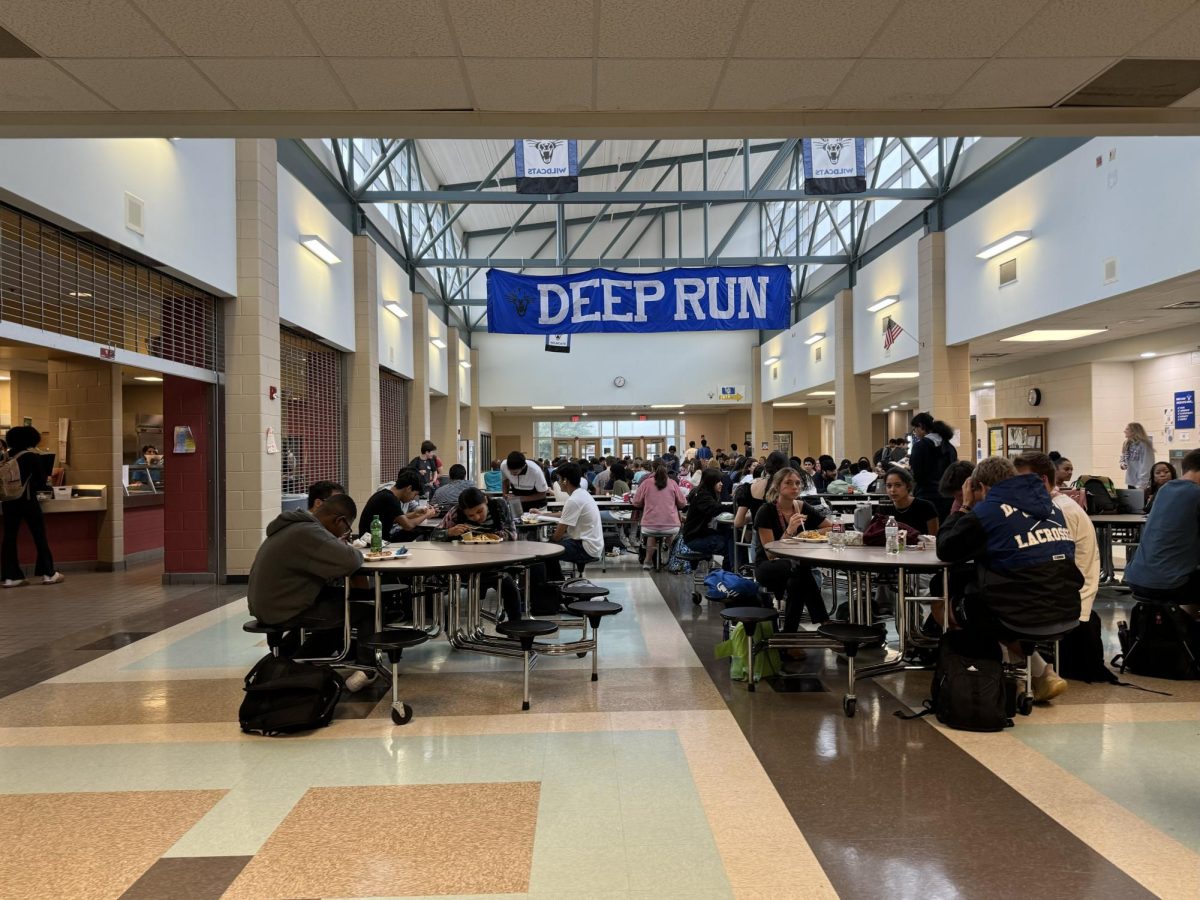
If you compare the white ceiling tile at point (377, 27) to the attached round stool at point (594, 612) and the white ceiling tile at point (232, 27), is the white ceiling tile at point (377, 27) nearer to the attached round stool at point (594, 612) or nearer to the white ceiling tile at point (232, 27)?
the white ceiling tile at point (232, 27)

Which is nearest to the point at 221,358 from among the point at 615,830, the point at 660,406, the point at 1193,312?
the point at 615,830

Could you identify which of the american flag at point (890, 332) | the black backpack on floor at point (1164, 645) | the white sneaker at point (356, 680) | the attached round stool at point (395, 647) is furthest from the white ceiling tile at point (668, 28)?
the american flag at point (890, 332)

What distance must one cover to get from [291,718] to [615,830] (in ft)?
5.98

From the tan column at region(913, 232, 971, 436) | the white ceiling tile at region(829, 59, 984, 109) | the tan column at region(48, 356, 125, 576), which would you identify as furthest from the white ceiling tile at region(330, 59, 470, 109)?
the tan column at region(913, 232, 971, 436)

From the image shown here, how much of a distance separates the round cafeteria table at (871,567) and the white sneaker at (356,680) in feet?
7.93

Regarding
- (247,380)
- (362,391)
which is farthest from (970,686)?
(362,391)

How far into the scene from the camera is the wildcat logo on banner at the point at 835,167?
10.0 metres

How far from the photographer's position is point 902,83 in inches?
149

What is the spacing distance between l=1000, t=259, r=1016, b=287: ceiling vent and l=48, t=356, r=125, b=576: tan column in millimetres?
10976

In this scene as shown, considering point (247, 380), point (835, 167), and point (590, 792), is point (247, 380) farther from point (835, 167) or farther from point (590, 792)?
point (835, 167)

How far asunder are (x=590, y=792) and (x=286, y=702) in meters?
1.65

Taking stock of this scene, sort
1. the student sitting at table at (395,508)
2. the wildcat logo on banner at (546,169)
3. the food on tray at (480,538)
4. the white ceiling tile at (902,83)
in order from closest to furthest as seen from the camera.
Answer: the white ceiling tile at (902,83) < the food on tray at (480,538) < the student sitting at table at (395,508) < the wildcat logo on banner at (546,169)

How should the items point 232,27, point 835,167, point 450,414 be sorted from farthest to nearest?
point 450,414
point 835,167
point 232,27

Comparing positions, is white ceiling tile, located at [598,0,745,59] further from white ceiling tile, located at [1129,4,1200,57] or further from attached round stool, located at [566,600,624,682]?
attached round stool, located at [566,600,624,682]
